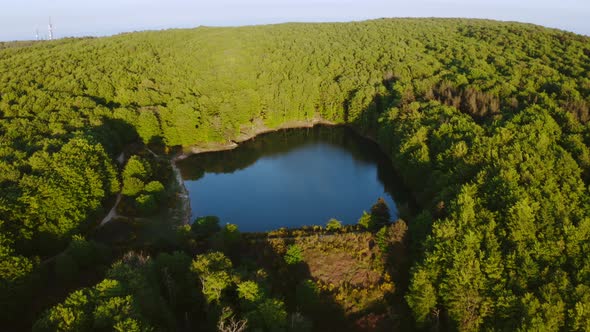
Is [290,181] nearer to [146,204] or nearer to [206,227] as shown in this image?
[206,227]

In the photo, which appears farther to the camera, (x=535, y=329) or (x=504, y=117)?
(x=504, y=117)

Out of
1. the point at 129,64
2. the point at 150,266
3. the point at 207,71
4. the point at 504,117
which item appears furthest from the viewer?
the point at 207,71

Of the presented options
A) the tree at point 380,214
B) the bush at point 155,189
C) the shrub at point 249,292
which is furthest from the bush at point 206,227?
the tree at point 380,214

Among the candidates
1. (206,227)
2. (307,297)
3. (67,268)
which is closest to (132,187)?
(206,227)

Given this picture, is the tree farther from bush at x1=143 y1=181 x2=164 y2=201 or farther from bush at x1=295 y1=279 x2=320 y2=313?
bush at x1=143 y1=181 x2=164 y2=201

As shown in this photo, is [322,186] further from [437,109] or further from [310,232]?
[437,109]

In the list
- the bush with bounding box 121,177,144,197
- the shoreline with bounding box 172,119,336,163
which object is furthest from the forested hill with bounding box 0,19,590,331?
the bush with bounding box 121,177,144,197

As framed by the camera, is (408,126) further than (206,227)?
Yes

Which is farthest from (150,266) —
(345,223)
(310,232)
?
(345,223)
